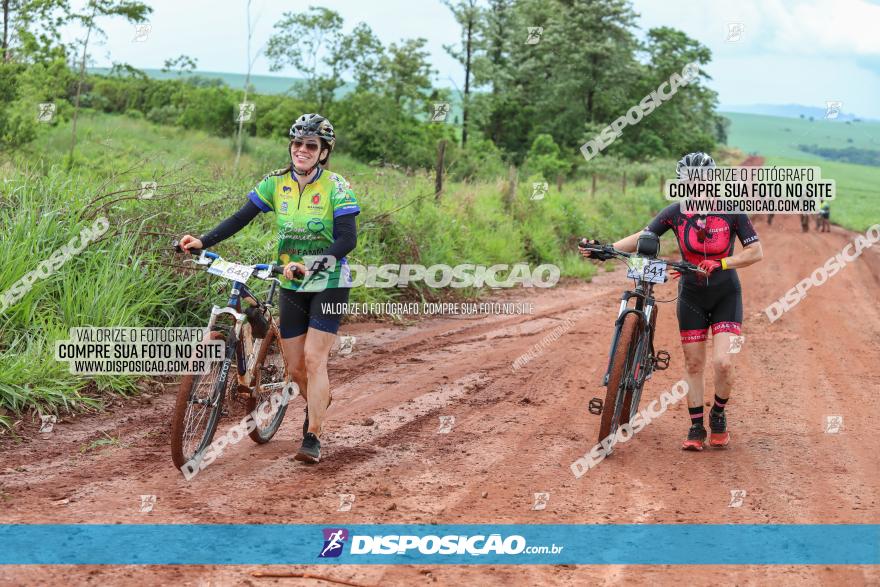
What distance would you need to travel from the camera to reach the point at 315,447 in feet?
19.7

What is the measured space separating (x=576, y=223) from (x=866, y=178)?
7712 centimetres

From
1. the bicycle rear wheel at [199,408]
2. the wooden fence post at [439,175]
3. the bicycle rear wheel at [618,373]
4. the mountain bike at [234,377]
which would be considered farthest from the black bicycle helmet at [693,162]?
the wooden fence post at [439,175]

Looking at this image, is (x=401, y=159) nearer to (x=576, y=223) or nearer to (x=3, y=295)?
(x=576, y=223)

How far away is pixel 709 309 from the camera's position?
6.91 meters

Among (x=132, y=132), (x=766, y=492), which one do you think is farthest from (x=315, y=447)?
(x=132, y=132)

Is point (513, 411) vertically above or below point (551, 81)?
below

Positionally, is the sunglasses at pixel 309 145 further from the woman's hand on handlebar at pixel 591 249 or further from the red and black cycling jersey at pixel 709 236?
the red and black cycling jersey at pixel 709 236

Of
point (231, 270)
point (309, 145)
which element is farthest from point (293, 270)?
point (309, 145)

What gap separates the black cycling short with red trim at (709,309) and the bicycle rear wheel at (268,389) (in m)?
3.31

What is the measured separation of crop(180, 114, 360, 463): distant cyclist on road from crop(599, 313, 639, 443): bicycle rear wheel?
2089 millimetres

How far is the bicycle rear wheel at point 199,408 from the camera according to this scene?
214 inches

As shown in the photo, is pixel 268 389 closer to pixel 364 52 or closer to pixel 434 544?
pixel 434 544

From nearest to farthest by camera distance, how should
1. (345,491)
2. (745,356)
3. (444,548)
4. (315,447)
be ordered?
1. (444,548)
2. (345,491)
3. (315,447)
4. (745,356)

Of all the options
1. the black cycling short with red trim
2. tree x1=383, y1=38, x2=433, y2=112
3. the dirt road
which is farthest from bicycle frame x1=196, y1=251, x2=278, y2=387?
tree x1=383, y1=38, x2=433, y2=112
